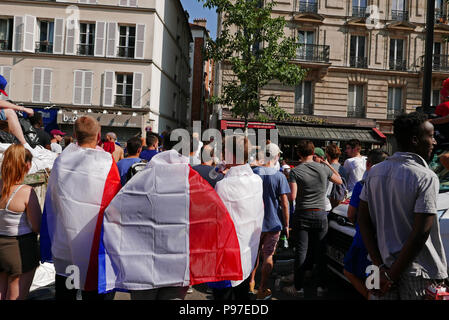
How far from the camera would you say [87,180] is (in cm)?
259

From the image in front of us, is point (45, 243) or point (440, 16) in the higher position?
point (440, 16)

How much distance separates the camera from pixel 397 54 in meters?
23.4

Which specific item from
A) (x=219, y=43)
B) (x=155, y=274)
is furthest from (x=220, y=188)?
(x=219, y=43)

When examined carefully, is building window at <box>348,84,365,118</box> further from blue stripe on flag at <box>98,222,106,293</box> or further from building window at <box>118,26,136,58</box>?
blue stripe on flag at <box>98,222,106,293</box>

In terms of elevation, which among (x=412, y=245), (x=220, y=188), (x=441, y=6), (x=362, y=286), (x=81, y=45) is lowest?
(x=362, y=286)

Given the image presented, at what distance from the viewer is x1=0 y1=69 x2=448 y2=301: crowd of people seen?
215 centimetres

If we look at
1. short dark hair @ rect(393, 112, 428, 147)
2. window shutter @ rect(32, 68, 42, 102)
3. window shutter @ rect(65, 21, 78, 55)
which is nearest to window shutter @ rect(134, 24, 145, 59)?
window shutter @ rect(65, 21, 78, 55)

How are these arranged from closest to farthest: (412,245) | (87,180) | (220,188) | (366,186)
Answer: (412,245) → (366,186) → (87,180) → (220,188)

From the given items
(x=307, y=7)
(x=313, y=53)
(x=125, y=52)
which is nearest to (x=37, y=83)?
(x=125, y=52)

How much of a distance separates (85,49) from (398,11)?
68.1 feet

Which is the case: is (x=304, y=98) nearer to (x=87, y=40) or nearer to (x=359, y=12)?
(x=359, y=12)

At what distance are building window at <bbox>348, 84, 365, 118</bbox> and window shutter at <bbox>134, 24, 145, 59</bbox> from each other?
13891mm
